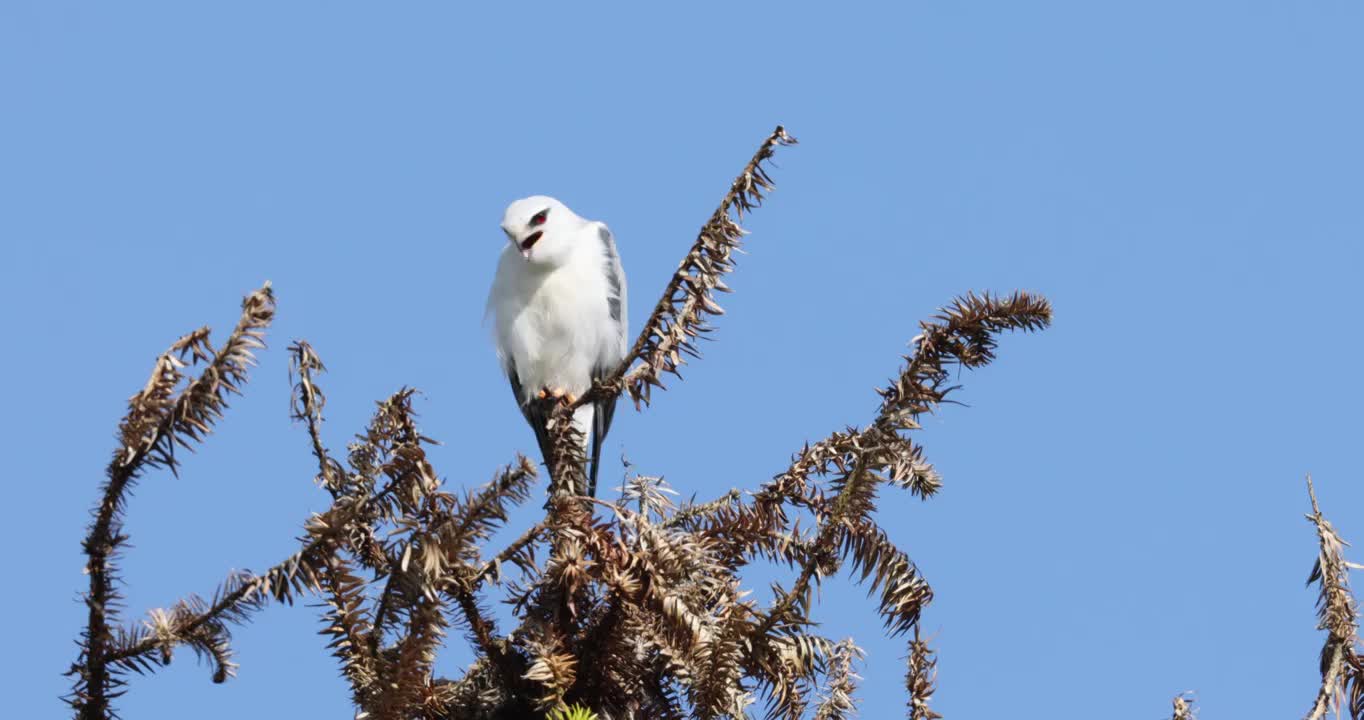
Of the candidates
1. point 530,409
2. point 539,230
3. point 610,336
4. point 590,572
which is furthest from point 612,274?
point 590,572

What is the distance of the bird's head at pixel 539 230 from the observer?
970 centimetres

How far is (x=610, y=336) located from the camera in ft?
33.0

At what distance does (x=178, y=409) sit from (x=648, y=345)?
132cm

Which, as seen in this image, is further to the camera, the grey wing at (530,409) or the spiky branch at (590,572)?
the grey wing at (530,409)

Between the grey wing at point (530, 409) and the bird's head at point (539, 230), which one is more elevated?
the bird's head at point (539, 230)

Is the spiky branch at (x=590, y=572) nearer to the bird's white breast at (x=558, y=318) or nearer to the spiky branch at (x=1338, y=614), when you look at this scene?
the spiky branch at (x=1338, y=614)

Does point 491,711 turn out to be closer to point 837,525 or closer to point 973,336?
point 837,525

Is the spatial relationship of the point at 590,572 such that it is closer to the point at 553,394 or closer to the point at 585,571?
the point at 585,571

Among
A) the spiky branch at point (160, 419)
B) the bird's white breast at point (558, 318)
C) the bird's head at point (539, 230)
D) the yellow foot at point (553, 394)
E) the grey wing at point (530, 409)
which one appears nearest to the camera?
the spiky branch at point (160, 419)

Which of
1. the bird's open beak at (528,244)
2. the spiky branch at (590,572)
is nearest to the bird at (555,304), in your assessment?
the bird's open beak at (528,244)

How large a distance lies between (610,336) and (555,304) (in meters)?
0.43

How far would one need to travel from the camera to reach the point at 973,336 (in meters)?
3.51

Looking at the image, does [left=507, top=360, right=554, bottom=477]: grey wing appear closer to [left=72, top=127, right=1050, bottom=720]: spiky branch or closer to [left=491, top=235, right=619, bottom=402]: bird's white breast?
[left=491, top=235, right=619, bottom=402]: bird's white breast

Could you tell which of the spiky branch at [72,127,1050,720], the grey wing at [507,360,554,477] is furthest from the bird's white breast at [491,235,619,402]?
the spiky branch at [72,127,1050,720]
